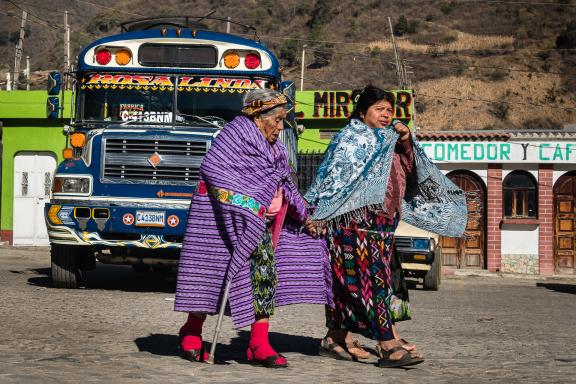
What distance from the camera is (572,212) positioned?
106 ft

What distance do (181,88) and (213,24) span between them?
287 ft

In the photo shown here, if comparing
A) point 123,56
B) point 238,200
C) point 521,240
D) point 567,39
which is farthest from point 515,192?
point 567,39

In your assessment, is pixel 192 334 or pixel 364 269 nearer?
pixel 192 334

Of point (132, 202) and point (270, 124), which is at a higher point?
point (270, 124)

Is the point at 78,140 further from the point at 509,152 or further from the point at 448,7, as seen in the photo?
the point at 448,7

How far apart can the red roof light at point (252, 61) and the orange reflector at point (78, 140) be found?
220 centimetres

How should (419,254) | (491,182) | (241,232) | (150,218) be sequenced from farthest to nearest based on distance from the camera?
(491,182), (419,254), (150,218), (241,232)

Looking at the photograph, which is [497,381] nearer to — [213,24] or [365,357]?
[365,357]

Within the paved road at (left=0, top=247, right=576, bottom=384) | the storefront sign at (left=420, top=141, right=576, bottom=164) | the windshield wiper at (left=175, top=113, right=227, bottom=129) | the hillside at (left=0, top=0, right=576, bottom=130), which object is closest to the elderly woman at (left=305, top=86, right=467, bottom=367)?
the paved road at (left=0, top=247, right=576, bottom=384)

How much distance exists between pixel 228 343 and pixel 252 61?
18.8 feet

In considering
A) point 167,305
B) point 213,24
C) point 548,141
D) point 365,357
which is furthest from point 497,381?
point 213,24

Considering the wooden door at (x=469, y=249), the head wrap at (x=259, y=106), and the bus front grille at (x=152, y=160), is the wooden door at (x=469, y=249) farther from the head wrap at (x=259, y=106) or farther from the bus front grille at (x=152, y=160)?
the head wrap at (x=259, y=106)

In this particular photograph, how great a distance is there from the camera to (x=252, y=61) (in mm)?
12914

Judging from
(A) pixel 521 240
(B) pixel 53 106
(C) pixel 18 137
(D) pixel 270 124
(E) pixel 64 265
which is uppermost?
(C) pixel 18 137
